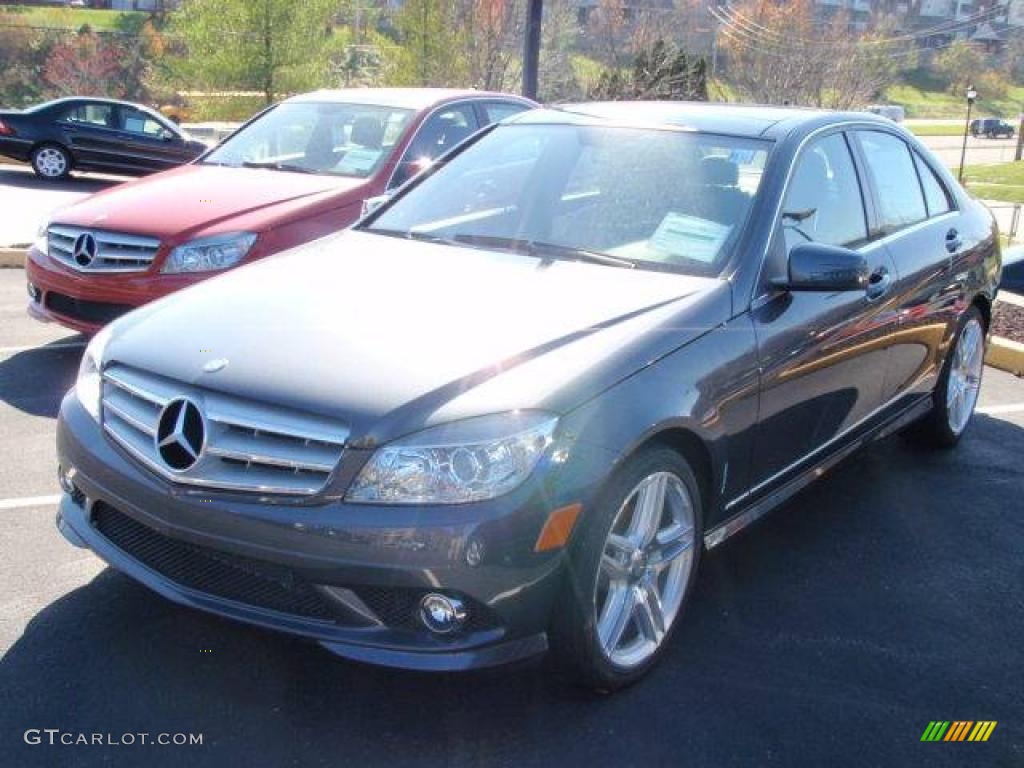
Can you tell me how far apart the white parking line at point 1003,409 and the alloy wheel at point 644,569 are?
12.4 feet

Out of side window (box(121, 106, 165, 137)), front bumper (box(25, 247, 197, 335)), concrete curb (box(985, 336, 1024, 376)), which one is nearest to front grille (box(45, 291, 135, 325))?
front bumper (box(25, 247, 197, 335))

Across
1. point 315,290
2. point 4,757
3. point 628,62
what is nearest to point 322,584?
point 4,757

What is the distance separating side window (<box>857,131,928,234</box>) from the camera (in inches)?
187

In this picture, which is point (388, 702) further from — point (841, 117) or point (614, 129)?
point (841, 117)

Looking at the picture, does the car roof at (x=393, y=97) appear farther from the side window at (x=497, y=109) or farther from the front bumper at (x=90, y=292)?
the front bumper at (x=90, y=292)

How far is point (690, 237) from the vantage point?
390cm

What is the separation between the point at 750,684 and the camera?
10.9ft

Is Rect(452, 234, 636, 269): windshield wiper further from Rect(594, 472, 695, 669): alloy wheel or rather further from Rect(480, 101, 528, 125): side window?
Rect(480, 101, 528, 125): side window

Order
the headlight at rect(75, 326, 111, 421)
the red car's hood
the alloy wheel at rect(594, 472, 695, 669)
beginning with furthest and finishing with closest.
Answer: the red car's hood
the headlight at rect(75, 326, 111, 421)
the alloy wheel at rect(594, 472, 695, 669)

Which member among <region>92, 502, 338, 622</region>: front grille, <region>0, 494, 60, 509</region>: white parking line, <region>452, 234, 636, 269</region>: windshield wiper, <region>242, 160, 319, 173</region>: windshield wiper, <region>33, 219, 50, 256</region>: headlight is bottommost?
<region>0, 494, 60, 509</region>: white parking line

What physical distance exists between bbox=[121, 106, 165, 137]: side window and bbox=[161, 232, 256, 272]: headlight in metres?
13.1

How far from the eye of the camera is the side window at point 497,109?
8.30 metres

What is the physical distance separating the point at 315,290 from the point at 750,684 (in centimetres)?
189

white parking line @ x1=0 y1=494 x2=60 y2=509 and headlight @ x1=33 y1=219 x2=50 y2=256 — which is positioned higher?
headlight @ x1=33 y1=219 x2=50 y2=256
